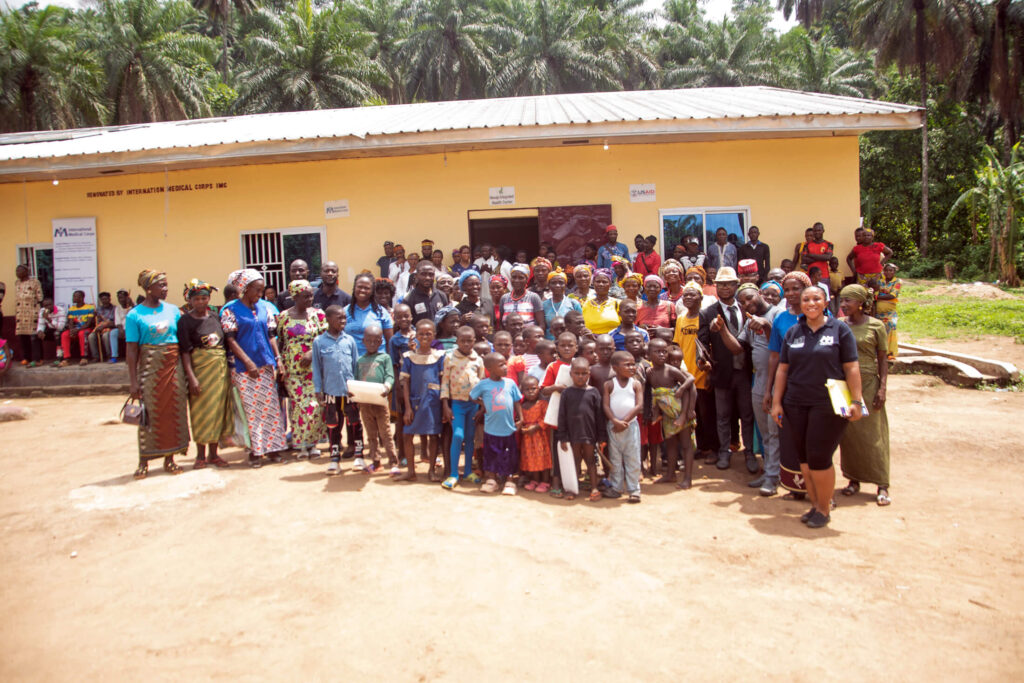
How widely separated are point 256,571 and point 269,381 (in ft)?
8.01

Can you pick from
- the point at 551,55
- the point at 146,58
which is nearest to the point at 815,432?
the point at 551,55

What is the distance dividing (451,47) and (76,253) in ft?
71.5

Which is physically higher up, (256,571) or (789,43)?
(789,43)

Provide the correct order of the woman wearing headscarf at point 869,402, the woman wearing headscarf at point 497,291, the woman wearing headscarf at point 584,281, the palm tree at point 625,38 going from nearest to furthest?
the woman wearing headscarf at point 869,402
the woman wearing headscarf at point 584,281
the woman wearing headscarf at point 497,291
the palm tree at point 625,38

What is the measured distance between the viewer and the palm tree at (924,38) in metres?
22.9

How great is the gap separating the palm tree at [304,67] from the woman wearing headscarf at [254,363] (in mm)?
21495

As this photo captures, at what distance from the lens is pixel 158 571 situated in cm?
413

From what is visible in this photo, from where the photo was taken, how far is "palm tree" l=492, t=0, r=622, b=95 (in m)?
28.9

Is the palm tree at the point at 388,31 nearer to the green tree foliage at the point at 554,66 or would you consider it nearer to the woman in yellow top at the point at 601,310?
the green tree foliage at the point at 554,66

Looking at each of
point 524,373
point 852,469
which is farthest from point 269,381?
point 852,469

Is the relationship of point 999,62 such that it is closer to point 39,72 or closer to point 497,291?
point 497,291

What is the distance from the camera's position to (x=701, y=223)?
9.98 m

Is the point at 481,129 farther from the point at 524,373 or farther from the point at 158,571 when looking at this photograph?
the point at 158,571

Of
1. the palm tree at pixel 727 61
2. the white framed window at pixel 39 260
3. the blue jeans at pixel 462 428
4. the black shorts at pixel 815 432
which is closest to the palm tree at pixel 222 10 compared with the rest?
the palm tree at pixel 727 61
